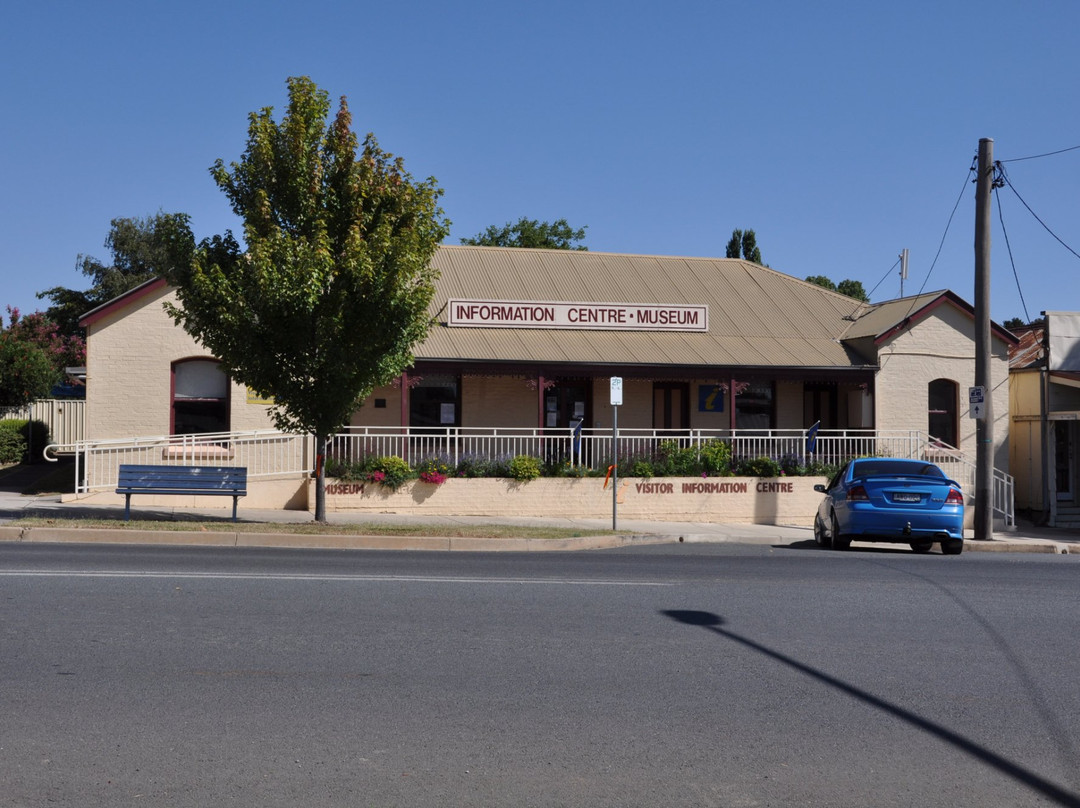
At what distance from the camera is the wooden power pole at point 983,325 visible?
743 inches

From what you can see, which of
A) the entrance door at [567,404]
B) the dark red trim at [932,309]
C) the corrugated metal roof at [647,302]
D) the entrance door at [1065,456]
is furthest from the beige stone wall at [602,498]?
the entrance door at [1065,456]

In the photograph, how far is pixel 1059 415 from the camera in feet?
79.4

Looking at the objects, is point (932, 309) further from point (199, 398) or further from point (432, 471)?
point (199, 398)

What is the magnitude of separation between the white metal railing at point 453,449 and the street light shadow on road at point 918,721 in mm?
12122

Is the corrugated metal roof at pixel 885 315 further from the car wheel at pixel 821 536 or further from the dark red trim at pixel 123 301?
the dark red trim at pixel 123 301

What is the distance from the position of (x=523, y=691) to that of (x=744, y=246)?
173 feet

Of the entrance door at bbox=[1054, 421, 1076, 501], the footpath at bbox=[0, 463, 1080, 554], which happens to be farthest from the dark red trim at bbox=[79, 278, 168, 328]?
the entrance door at bbox=[1054, 421, 1076, 501]

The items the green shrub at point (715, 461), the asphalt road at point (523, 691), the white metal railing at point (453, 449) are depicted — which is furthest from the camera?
the green shrub at point (715, 461)

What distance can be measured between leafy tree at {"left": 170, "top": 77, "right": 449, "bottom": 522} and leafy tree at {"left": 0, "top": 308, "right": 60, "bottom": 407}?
15.6 meters

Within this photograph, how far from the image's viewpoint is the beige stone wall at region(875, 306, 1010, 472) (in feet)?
82.0

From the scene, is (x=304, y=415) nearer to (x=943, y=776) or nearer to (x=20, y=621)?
(x=20, y=621)

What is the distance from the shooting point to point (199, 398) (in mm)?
22641

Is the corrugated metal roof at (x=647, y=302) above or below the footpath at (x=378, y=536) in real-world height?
above

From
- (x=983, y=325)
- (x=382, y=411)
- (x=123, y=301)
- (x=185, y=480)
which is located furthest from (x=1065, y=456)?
(x=123, y=301)
